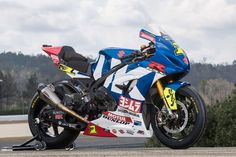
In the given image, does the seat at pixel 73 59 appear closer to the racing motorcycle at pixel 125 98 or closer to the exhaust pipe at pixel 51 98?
the racing motorcycle at pixel 125 98

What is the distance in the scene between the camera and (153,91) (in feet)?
20.4

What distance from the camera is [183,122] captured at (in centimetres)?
591

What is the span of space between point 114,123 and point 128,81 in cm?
56

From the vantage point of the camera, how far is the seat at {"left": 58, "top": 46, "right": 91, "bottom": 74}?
682 centimetres

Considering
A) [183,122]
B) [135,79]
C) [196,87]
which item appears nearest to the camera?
[183,122]

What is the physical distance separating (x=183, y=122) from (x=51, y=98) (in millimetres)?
1933

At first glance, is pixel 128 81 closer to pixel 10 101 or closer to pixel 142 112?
pixel 142 112

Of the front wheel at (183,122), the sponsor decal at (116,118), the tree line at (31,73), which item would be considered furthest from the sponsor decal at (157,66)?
the tree line at (31,73)

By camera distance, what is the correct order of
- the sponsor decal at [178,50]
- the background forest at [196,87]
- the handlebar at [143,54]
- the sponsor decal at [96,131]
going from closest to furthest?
1. the sponsor decal at [178,50]
2. the handlebar at [143,54]
3. the sponsor decal at [96,131]
4. the background forest at [196,87]

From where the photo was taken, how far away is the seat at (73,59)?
6820 millimetres

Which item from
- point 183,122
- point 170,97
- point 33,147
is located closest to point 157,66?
point 170,97

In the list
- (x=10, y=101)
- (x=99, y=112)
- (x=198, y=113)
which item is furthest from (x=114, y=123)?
(x=10, y=101)

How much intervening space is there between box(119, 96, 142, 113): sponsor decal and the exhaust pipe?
0.59 metres

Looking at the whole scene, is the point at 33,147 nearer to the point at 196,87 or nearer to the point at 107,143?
the point at 107,143
